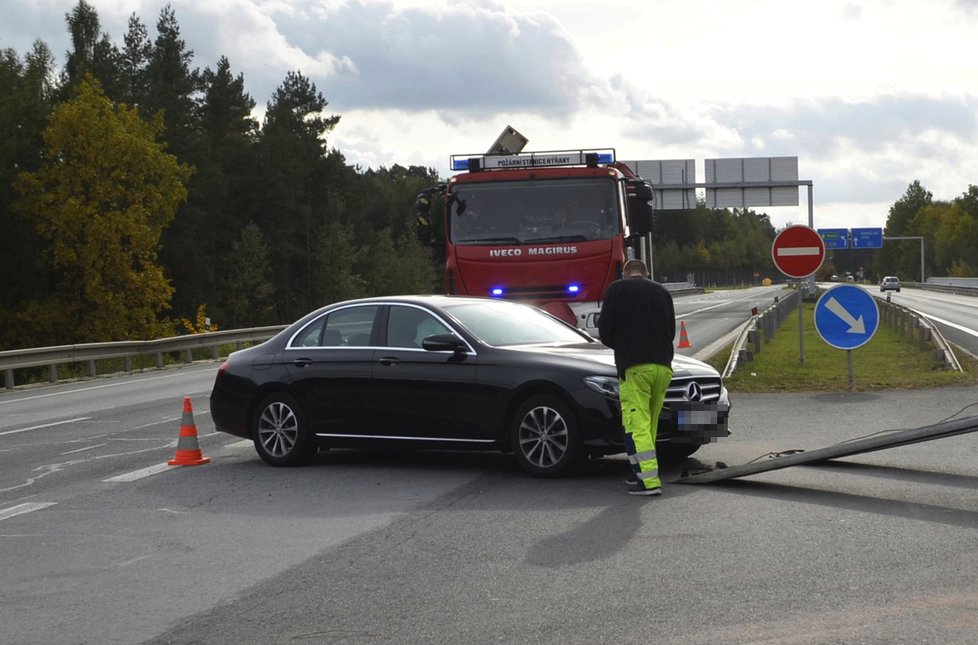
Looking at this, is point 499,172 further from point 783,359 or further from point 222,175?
point 222,175

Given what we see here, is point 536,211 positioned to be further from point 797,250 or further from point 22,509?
point 22,509

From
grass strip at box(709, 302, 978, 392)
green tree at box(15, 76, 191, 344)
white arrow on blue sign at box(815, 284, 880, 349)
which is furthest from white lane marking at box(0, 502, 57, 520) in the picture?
green tree at box(15, 76, 191, 344)

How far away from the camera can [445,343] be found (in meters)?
10.7

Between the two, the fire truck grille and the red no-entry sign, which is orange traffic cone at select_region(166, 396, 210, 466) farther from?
the red no-entry sign

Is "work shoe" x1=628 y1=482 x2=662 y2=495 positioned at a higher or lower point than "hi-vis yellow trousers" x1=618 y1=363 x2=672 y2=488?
lower

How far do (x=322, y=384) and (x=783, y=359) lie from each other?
1348 cm

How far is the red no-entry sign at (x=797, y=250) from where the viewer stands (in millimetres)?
18656

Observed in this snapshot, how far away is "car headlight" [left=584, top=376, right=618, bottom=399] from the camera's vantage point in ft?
32.8

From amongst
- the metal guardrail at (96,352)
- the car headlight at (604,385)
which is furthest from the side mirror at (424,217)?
the metal guardrail at (96,352)

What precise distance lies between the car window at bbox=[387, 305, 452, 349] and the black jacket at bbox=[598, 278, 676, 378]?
1.85 m

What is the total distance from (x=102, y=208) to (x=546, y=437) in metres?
52.7

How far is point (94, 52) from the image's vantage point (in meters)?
69.5

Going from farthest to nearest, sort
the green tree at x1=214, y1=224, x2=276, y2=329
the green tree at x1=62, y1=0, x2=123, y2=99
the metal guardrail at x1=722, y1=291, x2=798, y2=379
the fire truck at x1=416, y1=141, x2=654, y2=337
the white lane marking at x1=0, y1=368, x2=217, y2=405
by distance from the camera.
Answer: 1. the green tree at x1=214, y1=224, x2=276, y2=329
2. the green tree at x1=62, y1=0, x2=123, y2=99
3. the white lane marking at x1=0, y1=368, x2=217, y2=405
4. the metal guardrail at x1=722, y1=291, x2=798, y2=379
5. the fire truck at x1=416, y1=141, x2=654, y2=337

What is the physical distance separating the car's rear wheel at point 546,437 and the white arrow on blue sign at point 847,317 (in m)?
7.35
